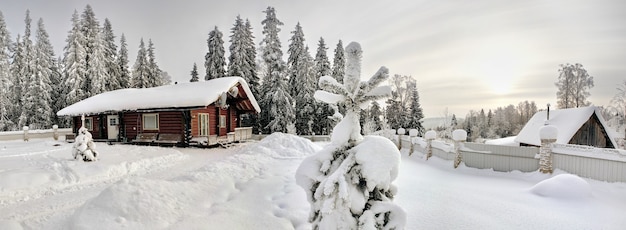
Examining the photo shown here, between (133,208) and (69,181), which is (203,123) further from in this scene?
(133,208)

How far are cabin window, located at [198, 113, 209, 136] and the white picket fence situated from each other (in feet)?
52.0

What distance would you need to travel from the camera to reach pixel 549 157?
9.81 meters

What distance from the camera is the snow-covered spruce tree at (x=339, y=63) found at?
32.0m

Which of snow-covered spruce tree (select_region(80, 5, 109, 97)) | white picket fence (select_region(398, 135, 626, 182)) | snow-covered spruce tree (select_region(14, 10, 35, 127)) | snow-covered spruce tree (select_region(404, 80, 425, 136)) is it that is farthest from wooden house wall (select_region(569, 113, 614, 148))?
snow-covered spruce tree (select_region(14, 10, 35, 127))

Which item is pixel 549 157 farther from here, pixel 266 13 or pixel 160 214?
pixel 266 13

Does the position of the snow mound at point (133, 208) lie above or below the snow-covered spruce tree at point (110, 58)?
below

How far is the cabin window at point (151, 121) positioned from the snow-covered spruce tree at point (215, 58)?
39.6ft

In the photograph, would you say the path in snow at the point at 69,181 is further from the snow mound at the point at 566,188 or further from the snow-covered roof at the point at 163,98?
the snow mound at the point at 566,188

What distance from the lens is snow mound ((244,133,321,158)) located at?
14.3 meters

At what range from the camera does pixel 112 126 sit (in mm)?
22000

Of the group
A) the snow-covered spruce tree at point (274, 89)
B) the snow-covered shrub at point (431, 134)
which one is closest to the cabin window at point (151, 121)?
the snow-covered spruce tree at point (274, 89)

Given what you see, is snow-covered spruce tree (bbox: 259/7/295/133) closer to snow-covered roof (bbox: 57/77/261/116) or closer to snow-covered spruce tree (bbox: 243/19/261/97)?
snow-covered spruce tree (bbox: 243/19/261/97)

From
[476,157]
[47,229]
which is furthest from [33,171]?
[476,157]

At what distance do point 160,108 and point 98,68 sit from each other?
1851cm
